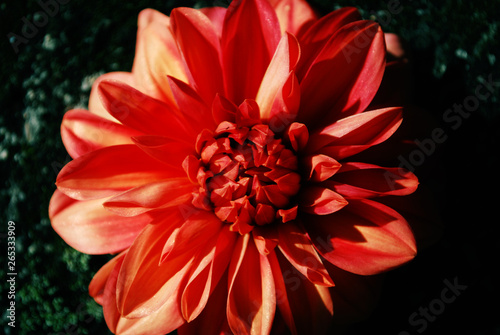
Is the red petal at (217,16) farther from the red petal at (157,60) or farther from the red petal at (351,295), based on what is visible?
the red petal at (351,295)

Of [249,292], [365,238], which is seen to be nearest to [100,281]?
[249,292]

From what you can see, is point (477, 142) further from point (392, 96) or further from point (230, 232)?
point (230, 232)

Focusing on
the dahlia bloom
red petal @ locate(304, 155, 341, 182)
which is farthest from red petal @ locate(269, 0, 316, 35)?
red petal @ locate(304, 155, 341, 182)

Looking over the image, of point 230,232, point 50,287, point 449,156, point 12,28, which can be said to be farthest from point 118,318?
point 12,28

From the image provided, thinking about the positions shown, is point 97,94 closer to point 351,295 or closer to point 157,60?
point 157,60

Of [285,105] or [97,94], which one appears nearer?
[285,105]

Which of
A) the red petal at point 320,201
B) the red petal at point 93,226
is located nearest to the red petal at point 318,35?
the red petal at point 320,201

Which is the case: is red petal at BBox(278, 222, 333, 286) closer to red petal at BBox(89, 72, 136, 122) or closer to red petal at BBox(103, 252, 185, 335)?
red petal at BBox(103, 252, 185, 335)
